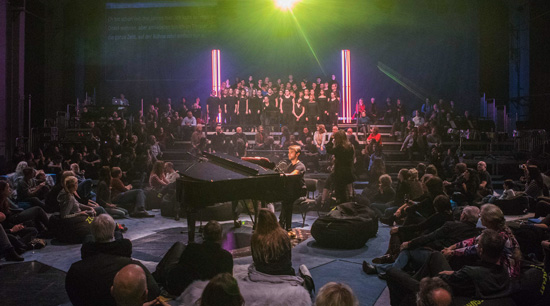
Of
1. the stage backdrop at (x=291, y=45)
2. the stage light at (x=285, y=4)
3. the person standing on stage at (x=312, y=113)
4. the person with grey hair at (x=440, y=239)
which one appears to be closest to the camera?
the person with grey hair at (x=440, y=239)

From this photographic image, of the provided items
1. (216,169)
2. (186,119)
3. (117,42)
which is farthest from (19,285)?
(117,42)

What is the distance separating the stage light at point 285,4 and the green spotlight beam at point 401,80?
4984 mm

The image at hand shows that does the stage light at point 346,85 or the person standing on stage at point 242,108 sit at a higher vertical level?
the stage light at point 346,85

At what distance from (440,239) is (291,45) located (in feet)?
61.9

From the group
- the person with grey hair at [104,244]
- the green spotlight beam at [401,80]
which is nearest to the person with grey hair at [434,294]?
the person with grey hair at [104,244]

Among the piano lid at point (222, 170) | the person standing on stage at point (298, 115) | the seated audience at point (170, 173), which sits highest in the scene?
the person standing on stage at point (298, 115)

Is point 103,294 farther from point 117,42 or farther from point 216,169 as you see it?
point 117,42

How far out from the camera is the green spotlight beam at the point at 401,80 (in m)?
21.3

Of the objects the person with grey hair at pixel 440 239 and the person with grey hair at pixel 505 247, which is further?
the person with grey hair at pixel 440 239

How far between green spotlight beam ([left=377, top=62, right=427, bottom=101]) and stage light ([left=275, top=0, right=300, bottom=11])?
16.4 feet

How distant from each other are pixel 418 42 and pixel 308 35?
5.19 m

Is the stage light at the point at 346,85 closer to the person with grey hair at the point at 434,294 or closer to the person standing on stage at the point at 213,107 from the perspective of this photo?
the person standing on stage at the point at 213,107

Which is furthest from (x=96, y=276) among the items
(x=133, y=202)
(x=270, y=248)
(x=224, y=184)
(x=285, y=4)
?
(x=285, y=4)

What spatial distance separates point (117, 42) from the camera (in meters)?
21.4
